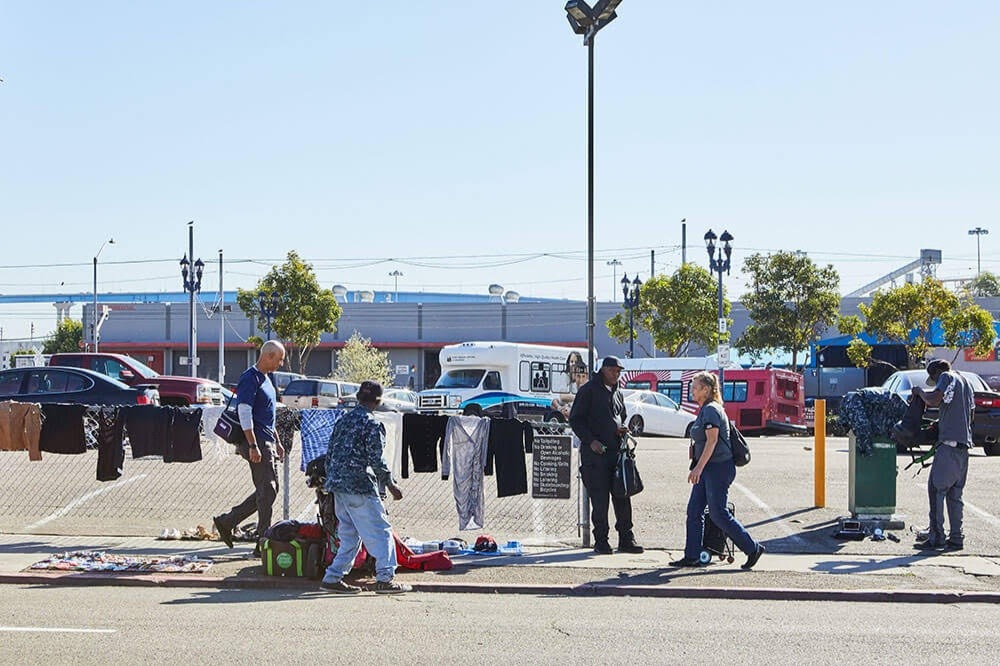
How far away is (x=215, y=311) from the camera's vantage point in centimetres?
6888

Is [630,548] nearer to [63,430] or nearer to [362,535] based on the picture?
[362,535]

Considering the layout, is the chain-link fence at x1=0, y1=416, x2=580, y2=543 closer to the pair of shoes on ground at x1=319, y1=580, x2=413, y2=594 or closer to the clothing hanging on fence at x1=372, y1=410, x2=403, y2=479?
the clothing hanging on fence at x1=372, y1=410, x2=403, y2=479

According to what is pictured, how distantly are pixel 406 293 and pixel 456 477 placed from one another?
144916mm

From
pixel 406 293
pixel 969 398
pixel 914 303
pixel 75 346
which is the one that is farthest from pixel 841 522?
pixel 406 293

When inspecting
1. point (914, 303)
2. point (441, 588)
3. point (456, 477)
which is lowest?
point (441, 588)

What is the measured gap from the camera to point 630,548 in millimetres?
11297

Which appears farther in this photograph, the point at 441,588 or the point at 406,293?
the point at 406,293

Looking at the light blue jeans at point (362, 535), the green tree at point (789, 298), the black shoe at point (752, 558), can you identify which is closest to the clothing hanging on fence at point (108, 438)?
the light blue jeans at point (362, 535)

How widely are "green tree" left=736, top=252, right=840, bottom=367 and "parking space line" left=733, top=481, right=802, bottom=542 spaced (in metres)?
31.1

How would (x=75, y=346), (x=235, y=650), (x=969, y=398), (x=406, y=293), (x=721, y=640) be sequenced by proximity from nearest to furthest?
(x=235, y=650)
(x=721, y=640)
(x=969, y=398)
(x=75, y=346)
(x=406, y=293)

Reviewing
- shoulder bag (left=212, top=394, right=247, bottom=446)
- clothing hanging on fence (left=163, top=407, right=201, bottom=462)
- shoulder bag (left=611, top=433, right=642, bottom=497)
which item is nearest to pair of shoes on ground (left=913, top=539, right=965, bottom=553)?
shoulder bag (left=611, top=433, right=642, bottom=497)

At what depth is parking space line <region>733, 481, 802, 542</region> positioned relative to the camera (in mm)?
12484

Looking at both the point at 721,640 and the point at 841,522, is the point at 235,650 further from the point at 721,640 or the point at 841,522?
the point at 841,522

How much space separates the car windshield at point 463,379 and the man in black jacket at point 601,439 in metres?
25.5
